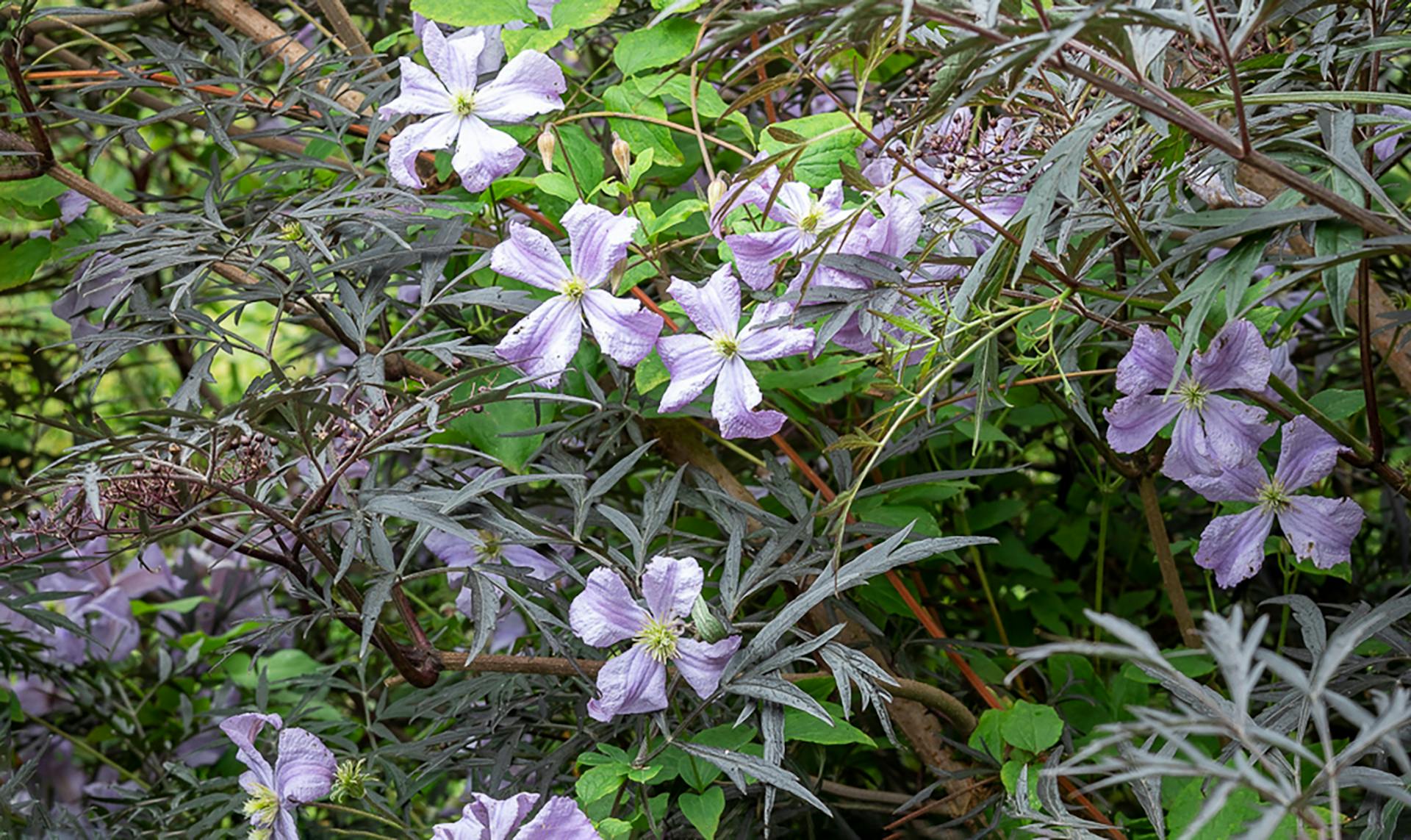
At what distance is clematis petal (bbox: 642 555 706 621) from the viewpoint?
0.69 m

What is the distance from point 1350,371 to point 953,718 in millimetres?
787

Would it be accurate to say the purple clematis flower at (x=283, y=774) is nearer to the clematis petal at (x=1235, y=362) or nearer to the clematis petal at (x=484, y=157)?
the clematis petal at (x=484, y=157)

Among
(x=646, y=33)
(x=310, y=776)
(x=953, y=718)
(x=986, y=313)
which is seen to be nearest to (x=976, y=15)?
(x=986, y=313)

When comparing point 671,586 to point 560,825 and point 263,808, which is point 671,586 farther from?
point 263,808

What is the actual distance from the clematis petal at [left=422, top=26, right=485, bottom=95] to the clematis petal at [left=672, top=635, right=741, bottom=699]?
40cm

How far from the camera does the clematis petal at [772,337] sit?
716 mm

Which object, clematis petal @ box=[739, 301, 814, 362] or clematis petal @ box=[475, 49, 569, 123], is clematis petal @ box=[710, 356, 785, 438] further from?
clematis petal @ box=[475, 49, 569, 123]

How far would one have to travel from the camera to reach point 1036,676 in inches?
46.1

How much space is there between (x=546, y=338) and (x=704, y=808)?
0.30 meters

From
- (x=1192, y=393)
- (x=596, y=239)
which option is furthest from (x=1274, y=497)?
(x=596, y=239)

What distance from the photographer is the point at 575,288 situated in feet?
2.45

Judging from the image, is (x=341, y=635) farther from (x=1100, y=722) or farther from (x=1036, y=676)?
(x=1100, y=722)

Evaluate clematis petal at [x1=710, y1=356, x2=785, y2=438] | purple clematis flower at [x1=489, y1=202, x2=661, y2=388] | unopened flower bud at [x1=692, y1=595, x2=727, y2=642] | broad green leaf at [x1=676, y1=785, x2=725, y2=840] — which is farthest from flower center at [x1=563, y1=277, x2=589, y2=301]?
broad green leaf at [x1=676, y1=785, x2=725, y2=840]

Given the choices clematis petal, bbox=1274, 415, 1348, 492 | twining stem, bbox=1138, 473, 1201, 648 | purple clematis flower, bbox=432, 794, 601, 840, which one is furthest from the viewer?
twining stem, bbox=1138, 473, 1201, 648
